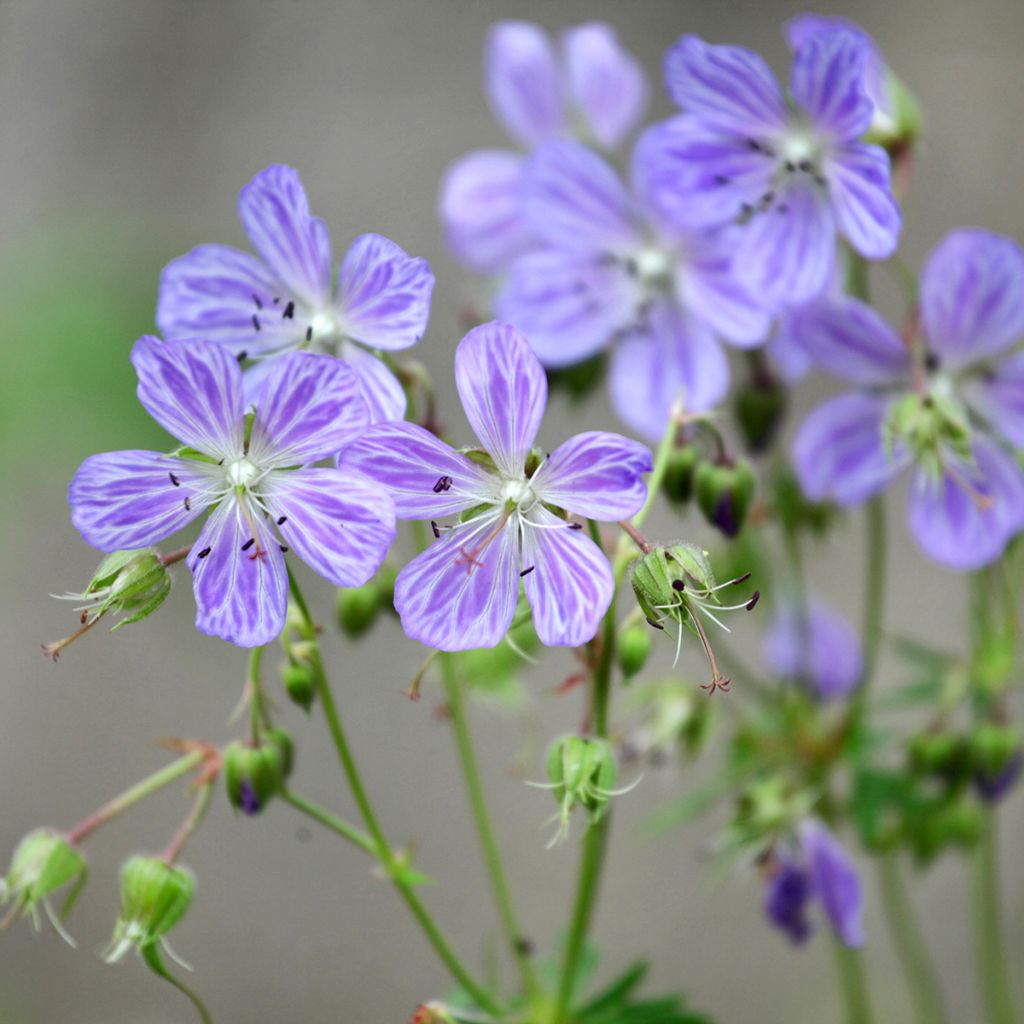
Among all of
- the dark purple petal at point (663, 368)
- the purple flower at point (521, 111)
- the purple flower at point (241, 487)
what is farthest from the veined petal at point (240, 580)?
the purple flower at point (521, 111)

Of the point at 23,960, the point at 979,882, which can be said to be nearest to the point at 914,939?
the point at 979,882

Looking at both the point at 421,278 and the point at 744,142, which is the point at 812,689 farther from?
the point at 421,278

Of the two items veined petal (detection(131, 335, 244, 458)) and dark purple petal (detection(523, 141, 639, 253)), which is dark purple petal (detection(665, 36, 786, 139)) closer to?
dark purple petal (detection(523, 141, 639, 253))

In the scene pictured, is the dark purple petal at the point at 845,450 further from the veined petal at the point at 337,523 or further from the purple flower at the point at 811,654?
the veined petal at the point at 337,523

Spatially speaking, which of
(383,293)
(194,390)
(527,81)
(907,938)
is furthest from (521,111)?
(907,938)

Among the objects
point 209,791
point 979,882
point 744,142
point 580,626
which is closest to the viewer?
point 580,626

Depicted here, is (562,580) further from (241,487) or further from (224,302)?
(224,302)

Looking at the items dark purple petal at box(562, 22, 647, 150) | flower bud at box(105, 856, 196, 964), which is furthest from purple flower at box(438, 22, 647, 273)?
flower bud at box(105, 856, 196, 964)
